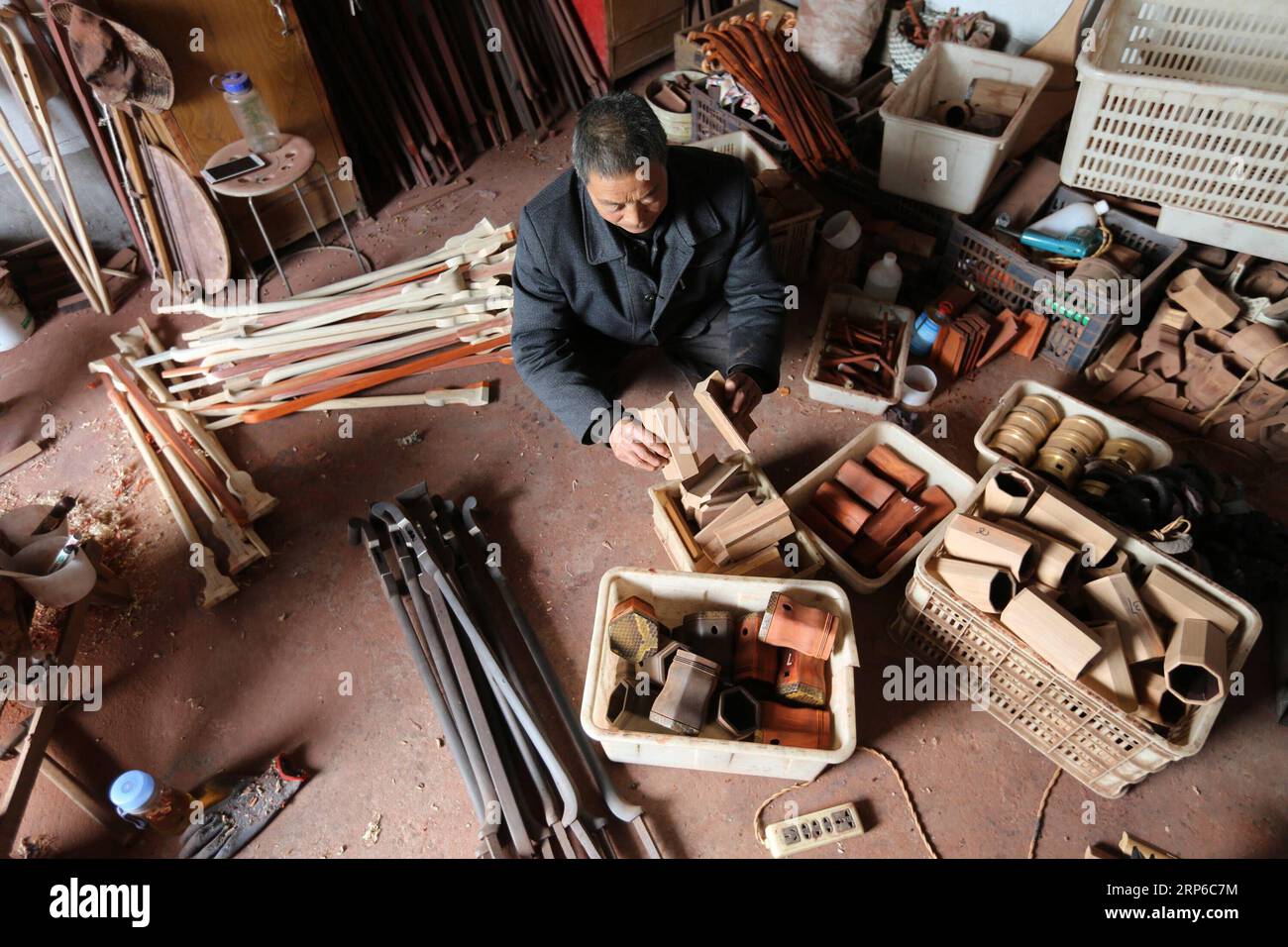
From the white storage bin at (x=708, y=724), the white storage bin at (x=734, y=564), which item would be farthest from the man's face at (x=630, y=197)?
the white storage bin at (x=708, y=724)

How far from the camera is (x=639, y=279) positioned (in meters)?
2.54

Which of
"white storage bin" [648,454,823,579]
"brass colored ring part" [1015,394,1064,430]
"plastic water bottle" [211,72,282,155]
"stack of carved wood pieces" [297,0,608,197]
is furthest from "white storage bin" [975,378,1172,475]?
"plastic water bottle" [211,72,282,155]

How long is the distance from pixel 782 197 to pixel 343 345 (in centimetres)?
211

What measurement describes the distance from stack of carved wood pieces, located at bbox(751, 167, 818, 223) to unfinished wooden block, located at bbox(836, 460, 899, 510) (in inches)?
47.7

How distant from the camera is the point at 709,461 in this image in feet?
8.27

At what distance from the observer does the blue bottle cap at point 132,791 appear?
82.4 inches

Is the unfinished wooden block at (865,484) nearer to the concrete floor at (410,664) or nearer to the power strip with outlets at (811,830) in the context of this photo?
the concrete floor at (410,664)

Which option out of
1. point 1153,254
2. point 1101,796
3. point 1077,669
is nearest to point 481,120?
point 1153,254

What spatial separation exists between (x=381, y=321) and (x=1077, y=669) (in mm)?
3023

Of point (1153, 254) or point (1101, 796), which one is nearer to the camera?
point (1101, 796)

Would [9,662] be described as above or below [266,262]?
below

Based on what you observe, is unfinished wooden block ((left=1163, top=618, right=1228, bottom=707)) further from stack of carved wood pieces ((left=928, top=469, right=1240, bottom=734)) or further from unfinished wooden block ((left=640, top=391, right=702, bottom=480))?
unfinished wooden block ((left=640, top=391, right=702, bottom=480))

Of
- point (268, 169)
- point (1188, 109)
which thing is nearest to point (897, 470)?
point (1188, 109)

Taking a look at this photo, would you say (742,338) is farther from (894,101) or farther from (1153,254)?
(1153,254)
